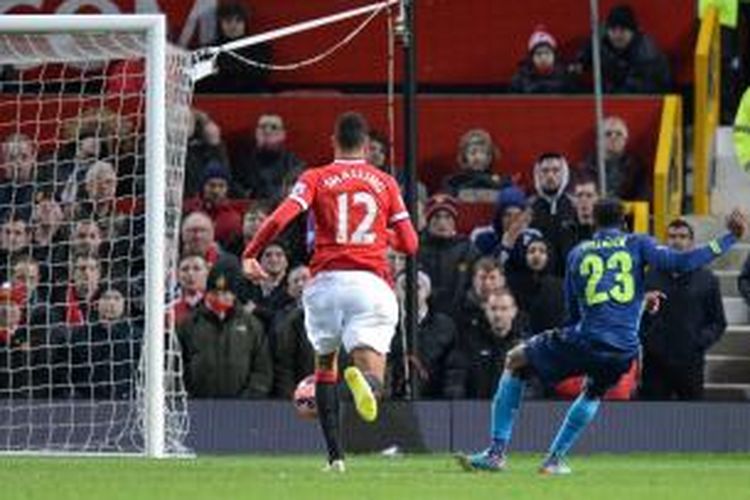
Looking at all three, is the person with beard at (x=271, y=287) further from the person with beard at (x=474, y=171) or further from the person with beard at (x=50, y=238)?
the person with beard at (x=474, y=171)

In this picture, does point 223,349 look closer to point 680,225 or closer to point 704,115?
point 680,225

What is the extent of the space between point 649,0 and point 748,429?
6175 millimetres

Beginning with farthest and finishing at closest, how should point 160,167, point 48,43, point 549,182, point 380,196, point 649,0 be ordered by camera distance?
point 649,0
point 549,182
point 48,43
point 160,167
point 380,196

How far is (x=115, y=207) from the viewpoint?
76.7 feet

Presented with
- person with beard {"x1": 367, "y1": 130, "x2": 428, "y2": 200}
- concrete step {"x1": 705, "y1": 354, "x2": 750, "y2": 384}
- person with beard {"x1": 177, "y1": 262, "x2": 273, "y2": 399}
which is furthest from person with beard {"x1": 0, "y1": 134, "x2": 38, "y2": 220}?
concrete step {"x1": 705, "y1": 354, "x2": 750, "y2": 384}

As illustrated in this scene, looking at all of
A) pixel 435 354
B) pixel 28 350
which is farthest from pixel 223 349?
pixel 435 354

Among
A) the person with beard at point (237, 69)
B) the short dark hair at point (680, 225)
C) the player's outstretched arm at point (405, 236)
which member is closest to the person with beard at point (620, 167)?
the short dark hair at point (680, 225)

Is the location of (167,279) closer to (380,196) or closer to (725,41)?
(380,196)

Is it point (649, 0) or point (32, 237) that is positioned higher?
point (649, 0)

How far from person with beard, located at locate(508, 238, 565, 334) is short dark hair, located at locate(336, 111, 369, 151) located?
224 inches

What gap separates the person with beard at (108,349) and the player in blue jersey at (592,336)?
15.8ft

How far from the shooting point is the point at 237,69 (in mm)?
27641


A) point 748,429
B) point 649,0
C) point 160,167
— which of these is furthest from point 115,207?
point 649,0

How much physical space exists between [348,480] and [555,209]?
8087 millimetres
